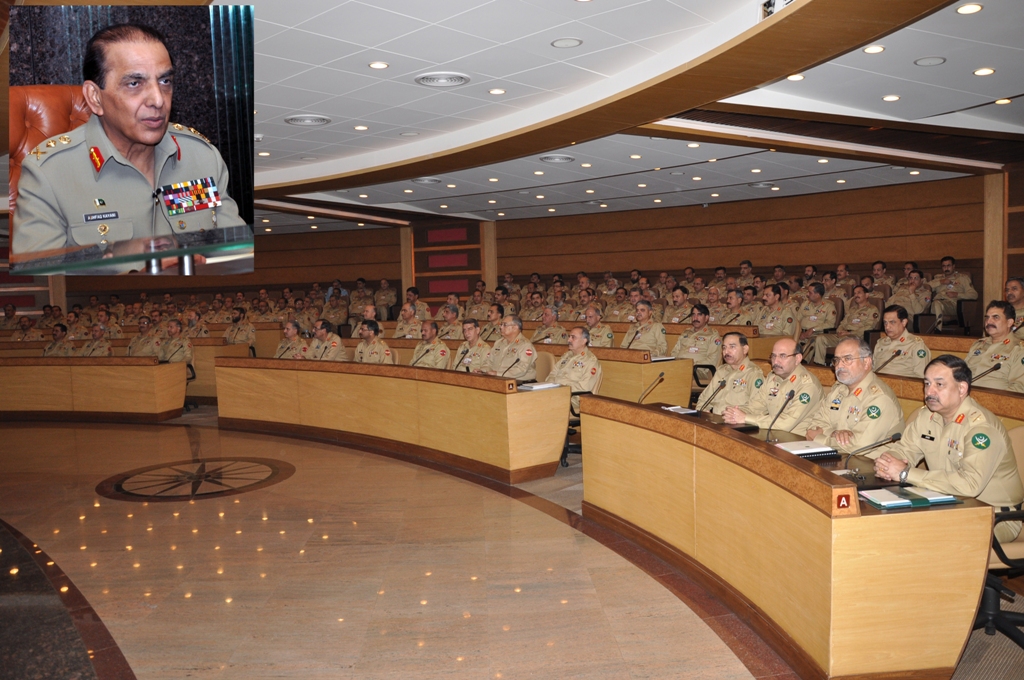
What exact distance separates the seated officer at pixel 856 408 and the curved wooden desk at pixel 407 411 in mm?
2184

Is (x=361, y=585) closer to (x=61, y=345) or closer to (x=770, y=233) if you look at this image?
(x=61, y=345)

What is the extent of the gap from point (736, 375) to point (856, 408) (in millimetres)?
1211

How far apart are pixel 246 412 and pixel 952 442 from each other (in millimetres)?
6840

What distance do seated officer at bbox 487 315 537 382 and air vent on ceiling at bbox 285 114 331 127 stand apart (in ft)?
8.87

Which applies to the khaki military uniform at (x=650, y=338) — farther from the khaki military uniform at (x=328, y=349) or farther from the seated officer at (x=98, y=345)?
the seated officer at (x=98, y=345)

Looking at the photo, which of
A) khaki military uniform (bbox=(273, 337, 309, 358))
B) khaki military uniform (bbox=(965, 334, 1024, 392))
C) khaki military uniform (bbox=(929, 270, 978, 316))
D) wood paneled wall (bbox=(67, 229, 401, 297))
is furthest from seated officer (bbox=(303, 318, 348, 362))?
wood paneled wall (bbox=(67, 229, 401, 297))

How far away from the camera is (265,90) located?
6273 millimetres

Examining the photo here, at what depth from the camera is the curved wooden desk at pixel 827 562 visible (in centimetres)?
251

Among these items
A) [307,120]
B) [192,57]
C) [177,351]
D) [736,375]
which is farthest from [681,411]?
[177,351]

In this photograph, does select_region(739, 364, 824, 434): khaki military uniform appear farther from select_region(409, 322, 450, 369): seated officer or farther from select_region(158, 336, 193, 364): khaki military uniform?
select_region(158, 336, 193, 364): khaki military uniform

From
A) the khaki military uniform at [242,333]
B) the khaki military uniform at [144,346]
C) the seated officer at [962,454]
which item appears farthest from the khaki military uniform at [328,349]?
the seated officer at [962,454]

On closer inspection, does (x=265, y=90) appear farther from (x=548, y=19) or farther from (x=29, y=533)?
(x=29, y=533)

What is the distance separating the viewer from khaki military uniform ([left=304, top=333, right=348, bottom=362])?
815cm

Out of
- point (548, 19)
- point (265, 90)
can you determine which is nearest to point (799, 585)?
point (548, 19)
